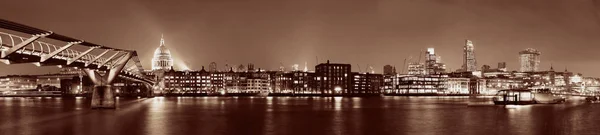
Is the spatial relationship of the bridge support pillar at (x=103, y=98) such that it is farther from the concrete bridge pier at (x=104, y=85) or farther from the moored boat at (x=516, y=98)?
the moored boat at (x=516, y=98)

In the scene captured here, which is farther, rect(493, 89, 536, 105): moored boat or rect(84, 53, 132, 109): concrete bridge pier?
rect(493, 89, 536, 105): moored boat

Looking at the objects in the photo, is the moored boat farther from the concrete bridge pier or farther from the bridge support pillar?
the bridge support pillar

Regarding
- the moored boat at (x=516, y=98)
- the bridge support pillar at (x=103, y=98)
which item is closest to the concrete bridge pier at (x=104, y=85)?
the bridge support pillar at (x=103, y=98)

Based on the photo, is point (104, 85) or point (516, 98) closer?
point (104, 85)

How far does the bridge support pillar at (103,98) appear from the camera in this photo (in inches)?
3169

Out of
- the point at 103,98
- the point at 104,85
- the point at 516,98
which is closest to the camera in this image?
the point at 104,85

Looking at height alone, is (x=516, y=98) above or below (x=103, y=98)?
below

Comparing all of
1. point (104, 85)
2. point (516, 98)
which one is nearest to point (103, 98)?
point (104, 85)

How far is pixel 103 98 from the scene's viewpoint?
3250 inches

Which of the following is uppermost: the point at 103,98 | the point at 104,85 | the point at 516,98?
the point at 104,85

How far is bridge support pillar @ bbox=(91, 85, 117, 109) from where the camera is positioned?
80500 mm

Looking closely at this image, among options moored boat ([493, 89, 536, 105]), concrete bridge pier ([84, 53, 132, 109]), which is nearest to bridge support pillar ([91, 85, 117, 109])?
concrete bridge pier ([84, 53, 132, 109])

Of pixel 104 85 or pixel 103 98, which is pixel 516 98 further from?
pixel 104 85

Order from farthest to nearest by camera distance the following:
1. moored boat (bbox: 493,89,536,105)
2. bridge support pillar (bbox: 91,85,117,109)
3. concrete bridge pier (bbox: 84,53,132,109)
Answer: moored boat (bbox: 493,89,536,105) → bridge support pillar (bbox: 91,85,117,109) → concrete bridge pier (bbox: 84,53,132,109)
